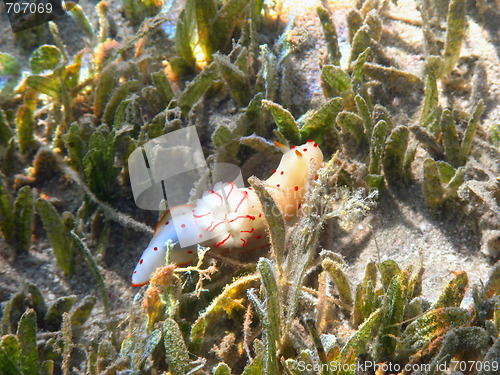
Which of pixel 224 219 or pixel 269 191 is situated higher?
pixel 269 191

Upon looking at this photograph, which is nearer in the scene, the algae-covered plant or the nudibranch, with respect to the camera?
the algae-covered plant

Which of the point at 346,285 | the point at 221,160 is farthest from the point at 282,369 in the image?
the point at 221,160

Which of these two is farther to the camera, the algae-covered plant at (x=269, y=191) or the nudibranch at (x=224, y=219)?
the nudibranch at (x=224, y=219)

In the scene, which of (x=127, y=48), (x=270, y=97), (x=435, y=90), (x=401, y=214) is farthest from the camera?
(x=127, y=48)

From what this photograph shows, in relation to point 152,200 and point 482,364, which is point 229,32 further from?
point 482,364
